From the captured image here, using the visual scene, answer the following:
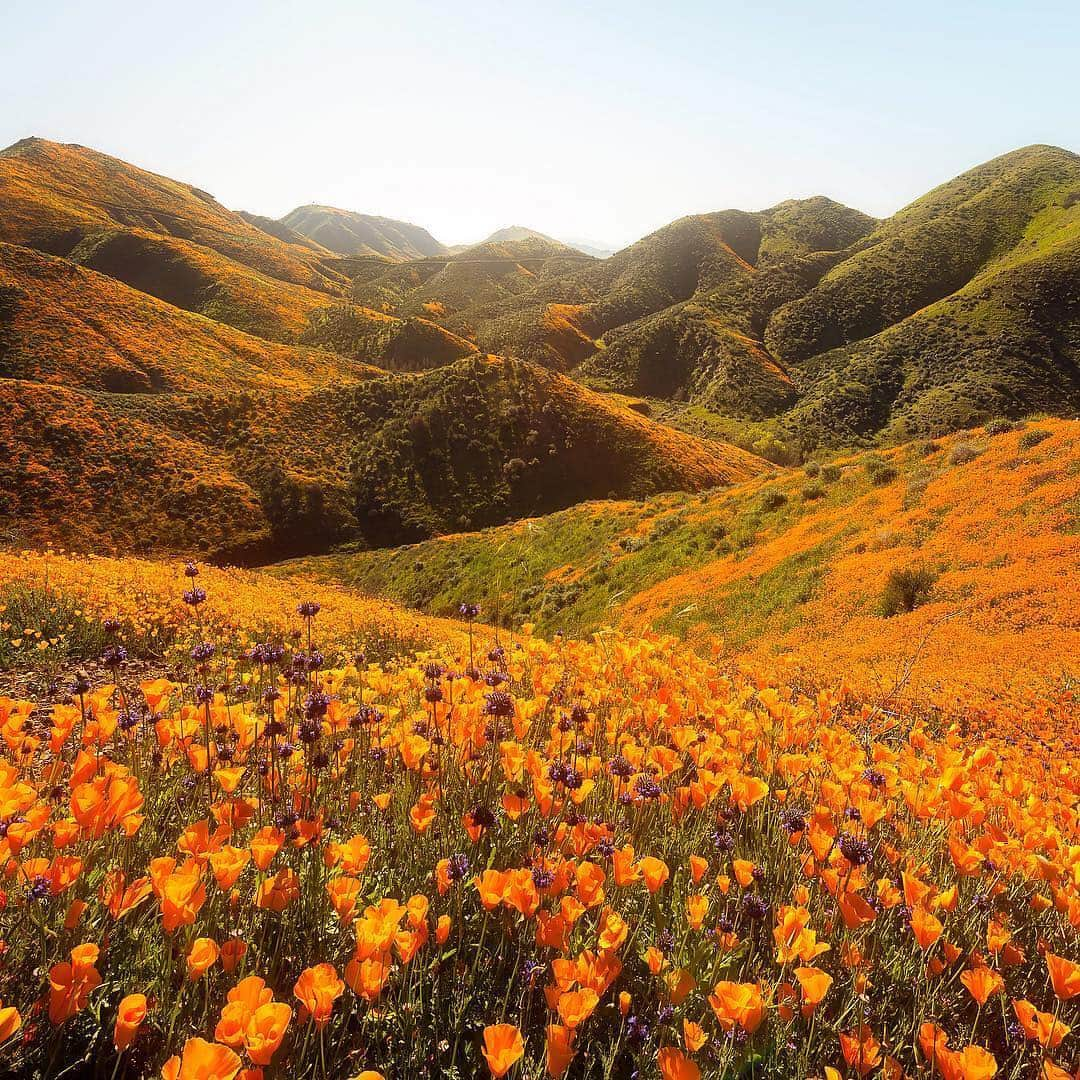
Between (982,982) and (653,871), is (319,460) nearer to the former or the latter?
(653,871)

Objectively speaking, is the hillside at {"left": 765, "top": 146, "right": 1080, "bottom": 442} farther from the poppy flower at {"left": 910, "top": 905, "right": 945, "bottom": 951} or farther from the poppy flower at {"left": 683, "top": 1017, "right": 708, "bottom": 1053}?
the poppy flower at {"left": 683, "top": 1017, "right": 708, "bottom": 1053}

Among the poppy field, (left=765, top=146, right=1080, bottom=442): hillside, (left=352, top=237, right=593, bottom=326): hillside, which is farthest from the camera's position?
(left=352, top=237, right=593, bottom=326): hillside

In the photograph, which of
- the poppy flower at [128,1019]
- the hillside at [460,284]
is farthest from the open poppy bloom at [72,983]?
the hillside at [460,284]

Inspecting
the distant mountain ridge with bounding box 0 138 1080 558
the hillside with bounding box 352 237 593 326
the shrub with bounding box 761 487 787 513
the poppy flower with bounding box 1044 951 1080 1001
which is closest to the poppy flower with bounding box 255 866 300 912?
the poppy flower with bounding box 1044 951 1080 1001

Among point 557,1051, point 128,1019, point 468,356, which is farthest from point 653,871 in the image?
point 468,356

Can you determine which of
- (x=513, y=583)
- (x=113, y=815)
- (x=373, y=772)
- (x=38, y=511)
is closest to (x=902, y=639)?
(x=373, y=772)

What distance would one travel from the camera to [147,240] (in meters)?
85.1

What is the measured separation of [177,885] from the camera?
1.37 meters

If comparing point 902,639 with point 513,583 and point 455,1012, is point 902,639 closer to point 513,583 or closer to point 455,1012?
point 455,1012

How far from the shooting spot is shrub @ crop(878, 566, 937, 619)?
10742 millimetres

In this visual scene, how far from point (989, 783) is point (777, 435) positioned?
209ft

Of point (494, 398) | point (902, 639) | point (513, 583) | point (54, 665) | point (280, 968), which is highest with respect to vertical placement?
point (494, 398)

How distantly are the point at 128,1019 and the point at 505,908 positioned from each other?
1.23m

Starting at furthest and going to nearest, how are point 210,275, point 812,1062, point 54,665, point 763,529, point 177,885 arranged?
point 210,275 → point 763,529 → point 54,665 → point 812,1062 → point 177,885
